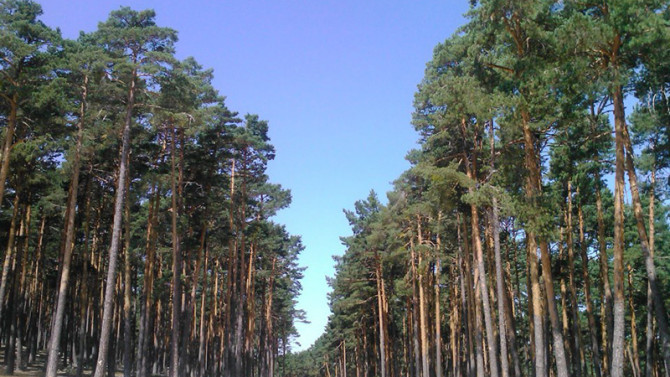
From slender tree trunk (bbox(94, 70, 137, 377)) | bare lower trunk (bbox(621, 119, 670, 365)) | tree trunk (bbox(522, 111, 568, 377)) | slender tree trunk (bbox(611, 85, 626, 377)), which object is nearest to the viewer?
slender tree trunk (bbox(611, 85, 626, 377))

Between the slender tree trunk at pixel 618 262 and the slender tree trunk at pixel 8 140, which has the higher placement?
the slender tree trunk at pixel 8 140

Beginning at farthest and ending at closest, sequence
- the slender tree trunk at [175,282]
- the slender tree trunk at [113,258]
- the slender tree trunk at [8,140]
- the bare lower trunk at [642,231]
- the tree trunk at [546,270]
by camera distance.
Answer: the slender tree trunk at [175,282] < the slender tree trunk at [8,140] < the slender tree trunk at [113,258] < the tree trunk at [546,270] < the bare lower trunk at [642,231]

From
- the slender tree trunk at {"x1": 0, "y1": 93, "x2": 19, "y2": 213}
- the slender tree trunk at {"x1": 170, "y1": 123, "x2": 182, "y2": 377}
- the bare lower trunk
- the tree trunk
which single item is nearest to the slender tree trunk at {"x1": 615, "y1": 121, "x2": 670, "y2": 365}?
the bare lower trunk

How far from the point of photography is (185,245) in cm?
2444

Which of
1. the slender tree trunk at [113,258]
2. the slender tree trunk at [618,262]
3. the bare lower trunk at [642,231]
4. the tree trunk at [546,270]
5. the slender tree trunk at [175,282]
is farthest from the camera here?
the slender tree trunk at [175,282]

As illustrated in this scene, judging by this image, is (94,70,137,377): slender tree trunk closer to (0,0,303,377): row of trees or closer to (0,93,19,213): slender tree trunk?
(0,0,303,377): row of trees

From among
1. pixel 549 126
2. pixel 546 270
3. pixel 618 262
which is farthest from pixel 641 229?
pixel 549 126

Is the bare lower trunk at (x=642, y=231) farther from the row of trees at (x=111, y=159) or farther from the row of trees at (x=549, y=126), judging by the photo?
the row of trees at (x=111, y=159)

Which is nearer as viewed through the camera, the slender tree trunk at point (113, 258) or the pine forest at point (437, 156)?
the pine forest at point (437, 156)

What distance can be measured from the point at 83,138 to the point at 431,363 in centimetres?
3221

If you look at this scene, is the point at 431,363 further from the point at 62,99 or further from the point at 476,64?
the point at 62,99

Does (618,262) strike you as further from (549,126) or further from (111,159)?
(111,159)

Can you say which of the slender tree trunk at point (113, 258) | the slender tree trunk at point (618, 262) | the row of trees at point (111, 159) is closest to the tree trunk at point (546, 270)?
the slender tree trunk at point (618, 262)

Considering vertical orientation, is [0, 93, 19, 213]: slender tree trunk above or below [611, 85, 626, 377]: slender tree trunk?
above
